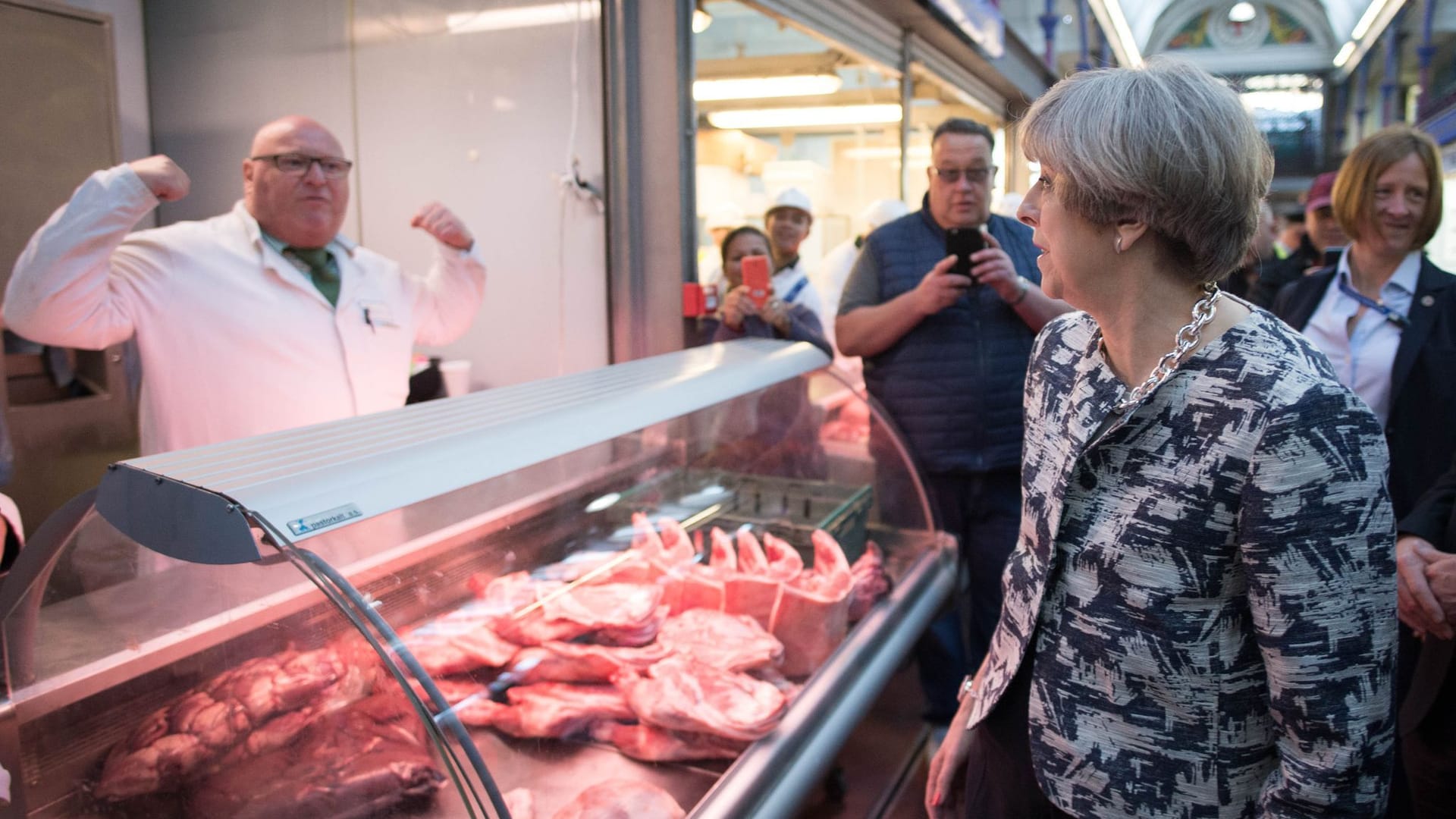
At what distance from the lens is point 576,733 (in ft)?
5.69

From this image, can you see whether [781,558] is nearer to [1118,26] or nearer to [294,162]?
[294,162]

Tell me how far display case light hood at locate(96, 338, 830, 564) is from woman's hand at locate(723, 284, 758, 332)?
132cm

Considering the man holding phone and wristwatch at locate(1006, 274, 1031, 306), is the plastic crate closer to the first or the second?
the man holding phone

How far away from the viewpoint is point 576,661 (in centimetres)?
185

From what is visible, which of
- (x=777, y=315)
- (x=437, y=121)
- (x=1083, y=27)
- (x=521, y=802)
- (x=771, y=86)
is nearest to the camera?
(x=521, y=802)

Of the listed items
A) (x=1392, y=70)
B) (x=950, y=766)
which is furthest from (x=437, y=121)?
(x=1392, y=70)

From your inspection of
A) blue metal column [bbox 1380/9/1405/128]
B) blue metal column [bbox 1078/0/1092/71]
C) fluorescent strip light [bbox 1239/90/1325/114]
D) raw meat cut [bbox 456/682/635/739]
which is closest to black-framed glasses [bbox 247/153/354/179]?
raw meat cut [bbox 456/682/635/739]

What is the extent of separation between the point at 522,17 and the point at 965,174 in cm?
176

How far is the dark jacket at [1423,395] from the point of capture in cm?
266

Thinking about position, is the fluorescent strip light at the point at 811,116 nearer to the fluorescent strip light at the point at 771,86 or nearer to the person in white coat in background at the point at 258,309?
the fluorescent strip light at the point at 771,86

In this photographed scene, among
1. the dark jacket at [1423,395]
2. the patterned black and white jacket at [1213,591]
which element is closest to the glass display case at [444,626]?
the patterned black and white jacket at [1213,591]

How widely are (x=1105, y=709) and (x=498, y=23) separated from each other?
3.26m

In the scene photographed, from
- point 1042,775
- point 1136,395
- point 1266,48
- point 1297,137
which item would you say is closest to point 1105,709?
point 1042,775

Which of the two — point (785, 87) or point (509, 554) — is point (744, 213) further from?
point (509, 554)
